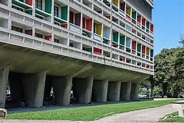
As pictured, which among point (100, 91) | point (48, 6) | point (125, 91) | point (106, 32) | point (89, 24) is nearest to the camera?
point (48, 6)

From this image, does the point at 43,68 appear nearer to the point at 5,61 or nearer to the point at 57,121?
the point at 5,61

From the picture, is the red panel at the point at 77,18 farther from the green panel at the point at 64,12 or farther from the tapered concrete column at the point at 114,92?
the tapered concrete column at the point at 114,92

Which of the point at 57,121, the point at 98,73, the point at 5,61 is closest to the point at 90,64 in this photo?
the point at 98,73

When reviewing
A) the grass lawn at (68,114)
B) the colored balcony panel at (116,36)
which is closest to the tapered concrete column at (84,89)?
the colored balcony panel at (116,36)

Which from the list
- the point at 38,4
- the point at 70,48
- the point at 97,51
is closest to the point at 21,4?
the point at 38,4

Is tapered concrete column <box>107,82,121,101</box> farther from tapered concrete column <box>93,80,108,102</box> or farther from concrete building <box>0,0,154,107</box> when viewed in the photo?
tapered concrete column <box>93,80,108,102</box>

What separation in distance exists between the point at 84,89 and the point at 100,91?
530cm

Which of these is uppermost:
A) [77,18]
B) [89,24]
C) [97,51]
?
[77,18]

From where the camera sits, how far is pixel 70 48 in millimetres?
29984

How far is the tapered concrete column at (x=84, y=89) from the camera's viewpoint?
38.4 metres

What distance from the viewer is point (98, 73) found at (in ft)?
128

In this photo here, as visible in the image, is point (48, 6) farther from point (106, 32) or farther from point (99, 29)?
point (106, 32)

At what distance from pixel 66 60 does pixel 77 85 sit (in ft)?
31.8

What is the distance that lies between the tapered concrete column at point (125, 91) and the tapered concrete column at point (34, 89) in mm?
25204
